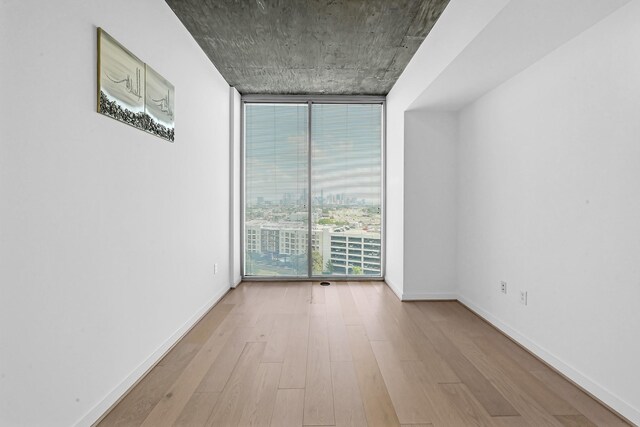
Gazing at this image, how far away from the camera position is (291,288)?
4285 millimetres

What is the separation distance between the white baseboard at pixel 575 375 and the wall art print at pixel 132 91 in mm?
3093

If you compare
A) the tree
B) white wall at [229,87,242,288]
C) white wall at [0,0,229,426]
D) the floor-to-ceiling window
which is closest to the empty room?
white wall at [0,0,229,426]

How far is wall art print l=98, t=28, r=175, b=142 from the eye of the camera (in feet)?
5.67

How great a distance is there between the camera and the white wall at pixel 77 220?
126 centimetres

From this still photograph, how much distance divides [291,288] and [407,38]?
3.06 meters

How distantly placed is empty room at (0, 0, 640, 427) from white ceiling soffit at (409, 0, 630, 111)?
20 millimetres

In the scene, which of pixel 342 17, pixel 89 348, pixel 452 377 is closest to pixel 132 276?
pixel 89 348

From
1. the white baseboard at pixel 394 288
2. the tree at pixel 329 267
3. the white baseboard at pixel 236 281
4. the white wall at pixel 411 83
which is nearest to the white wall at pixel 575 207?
the white wall at pixel 411 83

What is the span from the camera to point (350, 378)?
210cm

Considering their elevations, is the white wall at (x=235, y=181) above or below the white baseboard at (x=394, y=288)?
above

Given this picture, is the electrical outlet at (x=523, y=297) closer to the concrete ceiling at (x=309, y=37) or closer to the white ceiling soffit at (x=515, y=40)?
the white ceiling soffit at (x=515, y=40)

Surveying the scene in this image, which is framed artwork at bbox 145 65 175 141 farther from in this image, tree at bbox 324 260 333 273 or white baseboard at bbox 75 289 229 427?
tree at bbox 324 260 333 273

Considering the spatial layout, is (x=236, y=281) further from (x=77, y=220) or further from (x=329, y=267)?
(x=77, y=220)

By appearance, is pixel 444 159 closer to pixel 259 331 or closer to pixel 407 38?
pixel 407 38
